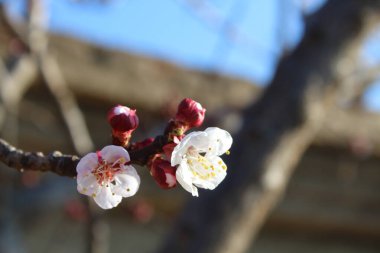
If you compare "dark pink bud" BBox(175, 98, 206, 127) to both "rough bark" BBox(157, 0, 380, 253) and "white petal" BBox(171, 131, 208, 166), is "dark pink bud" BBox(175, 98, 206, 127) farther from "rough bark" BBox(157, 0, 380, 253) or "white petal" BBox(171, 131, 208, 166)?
"rough bark" BBox(157, 0, 380, 253)

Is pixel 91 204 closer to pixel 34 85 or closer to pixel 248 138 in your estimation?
pixel 248 138

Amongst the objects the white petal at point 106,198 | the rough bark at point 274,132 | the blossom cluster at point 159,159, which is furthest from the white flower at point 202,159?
the rough bark at point 274,132

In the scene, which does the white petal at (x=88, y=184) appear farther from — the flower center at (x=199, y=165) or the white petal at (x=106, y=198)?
the flower center at (x=199, y=165)

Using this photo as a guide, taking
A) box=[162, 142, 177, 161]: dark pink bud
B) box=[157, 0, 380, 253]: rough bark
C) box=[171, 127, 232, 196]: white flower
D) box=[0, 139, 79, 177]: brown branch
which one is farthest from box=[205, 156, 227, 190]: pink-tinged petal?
box=[157, 0, 380, 253]: rough bark

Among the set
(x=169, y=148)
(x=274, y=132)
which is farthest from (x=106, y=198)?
(x=274, y=132)

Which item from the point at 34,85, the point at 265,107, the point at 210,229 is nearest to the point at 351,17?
the point at 265,107

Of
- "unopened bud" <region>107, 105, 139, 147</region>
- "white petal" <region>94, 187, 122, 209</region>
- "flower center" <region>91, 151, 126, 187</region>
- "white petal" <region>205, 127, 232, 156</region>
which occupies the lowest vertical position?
"white petal" <region>94, 187, 122, 209</region>

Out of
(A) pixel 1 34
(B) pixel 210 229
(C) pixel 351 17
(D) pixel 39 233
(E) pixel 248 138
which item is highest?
(A) pixel 1 34
